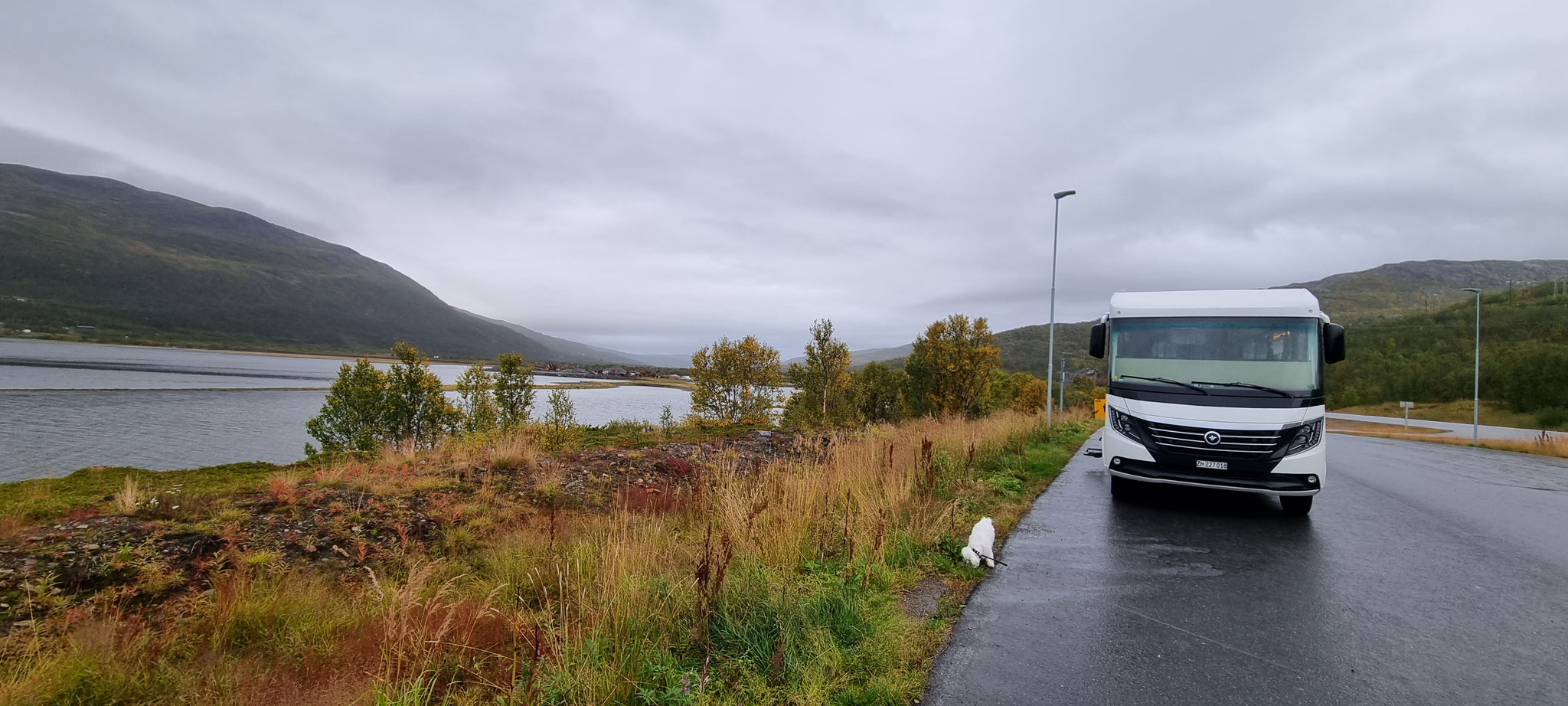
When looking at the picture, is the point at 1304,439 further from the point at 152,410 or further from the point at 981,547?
the point at 152,410

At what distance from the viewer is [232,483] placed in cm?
888

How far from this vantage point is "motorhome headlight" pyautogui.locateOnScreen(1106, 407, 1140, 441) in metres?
7.29

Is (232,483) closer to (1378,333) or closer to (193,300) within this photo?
(1378,333)

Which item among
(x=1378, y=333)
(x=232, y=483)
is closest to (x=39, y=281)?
(x=232, y=483)

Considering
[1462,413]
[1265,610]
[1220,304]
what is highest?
[1220,304]

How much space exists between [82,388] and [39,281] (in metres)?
173

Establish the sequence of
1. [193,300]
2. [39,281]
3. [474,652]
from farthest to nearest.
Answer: [193,300] → [39,281] → [474,652]

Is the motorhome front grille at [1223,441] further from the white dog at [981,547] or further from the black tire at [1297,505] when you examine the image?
the white dog at [981,547]

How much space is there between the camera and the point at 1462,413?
1668 inches

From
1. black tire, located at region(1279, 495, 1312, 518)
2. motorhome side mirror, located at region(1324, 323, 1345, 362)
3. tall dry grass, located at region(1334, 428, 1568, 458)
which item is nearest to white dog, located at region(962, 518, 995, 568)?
black tire, located at region(1279, 495, 1312, 518)

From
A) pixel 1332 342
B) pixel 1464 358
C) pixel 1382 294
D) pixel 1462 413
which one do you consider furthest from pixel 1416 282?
pixel 1332 342

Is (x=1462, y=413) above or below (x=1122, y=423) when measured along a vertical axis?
below

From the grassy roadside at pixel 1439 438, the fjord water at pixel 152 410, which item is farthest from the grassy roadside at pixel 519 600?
the grassy roadside at pixel 1439 438

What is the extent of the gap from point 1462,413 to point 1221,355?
5666 cm
